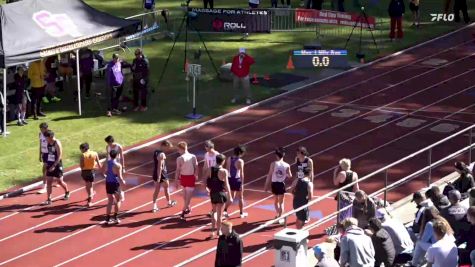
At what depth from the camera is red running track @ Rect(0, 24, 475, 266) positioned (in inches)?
795

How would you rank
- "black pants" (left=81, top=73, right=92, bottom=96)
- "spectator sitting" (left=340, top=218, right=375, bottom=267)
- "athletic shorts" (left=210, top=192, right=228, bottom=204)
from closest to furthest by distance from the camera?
1. "spectator sitting" (left=340, top=218, right=375, bottom=267)
2. "athletic shorts" (left=210, top=192, right=228, bottom=204)
3. "black pants" (left=81, top=73, right=92, bottom=96)

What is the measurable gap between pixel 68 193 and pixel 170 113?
683 cm

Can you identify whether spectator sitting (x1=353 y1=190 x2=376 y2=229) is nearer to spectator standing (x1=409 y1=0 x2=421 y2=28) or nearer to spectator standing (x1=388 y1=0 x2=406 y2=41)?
spectator standing (x1=388 y1=0 x2=406 y2=41)

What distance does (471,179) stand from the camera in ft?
62.1

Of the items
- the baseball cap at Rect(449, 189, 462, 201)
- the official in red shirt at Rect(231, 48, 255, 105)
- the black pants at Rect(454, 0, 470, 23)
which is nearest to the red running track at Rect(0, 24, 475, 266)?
the official in red shirt at Rect(231, 48, 255, 105)

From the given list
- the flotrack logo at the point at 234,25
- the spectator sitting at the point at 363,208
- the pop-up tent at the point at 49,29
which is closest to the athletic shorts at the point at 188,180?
the spectator sitting at the point at 363,208

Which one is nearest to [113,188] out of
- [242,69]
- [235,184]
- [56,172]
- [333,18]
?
[56,172]

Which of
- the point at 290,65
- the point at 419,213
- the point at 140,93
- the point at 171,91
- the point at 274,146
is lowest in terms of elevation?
the point at 274,146

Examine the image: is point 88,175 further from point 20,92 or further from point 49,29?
point 49,29

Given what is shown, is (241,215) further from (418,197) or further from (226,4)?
(226,4)

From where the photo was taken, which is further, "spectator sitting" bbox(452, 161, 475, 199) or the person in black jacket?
"spectator sitting" bbox(452, 161, 475, 199)

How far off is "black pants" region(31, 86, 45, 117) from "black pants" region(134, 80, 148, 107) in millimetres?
2495

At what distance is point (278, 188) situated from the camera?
20.7 meters

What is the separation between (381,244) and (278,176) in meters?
4.88
